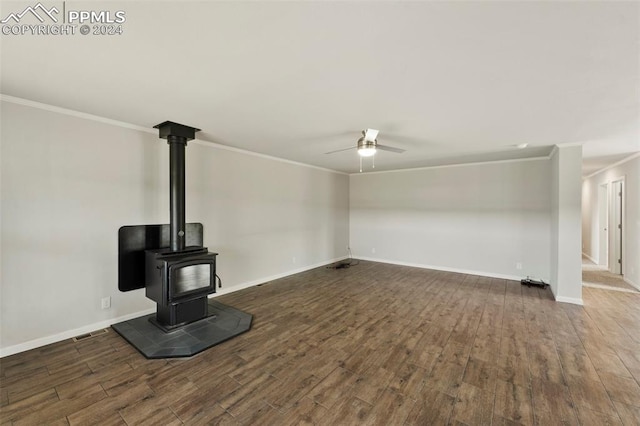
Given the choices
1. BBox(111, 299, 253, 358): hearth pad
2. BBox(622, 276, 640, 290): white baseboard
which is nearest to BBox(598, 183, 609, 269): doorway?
BBox(622, 276, 640, 290): white baseboard

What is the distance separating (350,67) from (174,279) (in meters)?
2.96

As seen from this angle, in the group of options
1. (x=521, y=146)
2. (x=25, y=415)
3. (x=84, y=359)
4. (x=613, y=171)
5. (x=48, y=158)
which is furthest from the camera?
(x=613, y=171)

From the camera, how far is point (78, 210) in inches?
116

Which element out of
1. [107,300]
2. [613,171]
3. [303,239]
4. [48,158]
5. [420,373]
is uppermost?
[613,171]

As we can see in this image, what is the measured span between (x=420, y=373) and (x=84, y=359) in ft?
10.8

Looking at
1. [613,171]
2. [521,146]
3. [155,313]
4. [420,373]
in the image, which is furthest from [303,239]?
[613,171]

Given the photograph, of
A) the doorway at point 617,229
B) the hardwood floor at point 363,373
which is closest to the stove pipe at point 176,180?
the hardwood floor at point 363,373

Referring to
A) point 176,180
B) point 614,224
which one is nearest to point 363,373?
point 176,180

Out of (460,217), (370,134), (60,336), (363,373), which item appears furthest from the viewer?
(460,217)

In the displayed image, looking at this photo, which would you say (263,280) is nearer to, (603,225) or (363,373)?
(363,373)

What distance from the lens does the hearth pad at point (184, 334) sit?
8.71ft

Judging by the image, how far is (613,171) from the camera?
5.85 m

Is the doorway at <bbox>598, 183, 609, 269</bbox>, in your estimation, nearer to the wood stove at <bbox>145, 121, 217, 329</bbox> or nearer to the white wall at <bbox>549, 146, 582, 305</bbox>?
the white wall at <bbox>549, 146, 582, 305</bbox>

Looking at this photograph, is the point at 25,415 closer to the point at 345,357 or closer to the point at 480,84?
the point at 345,357
